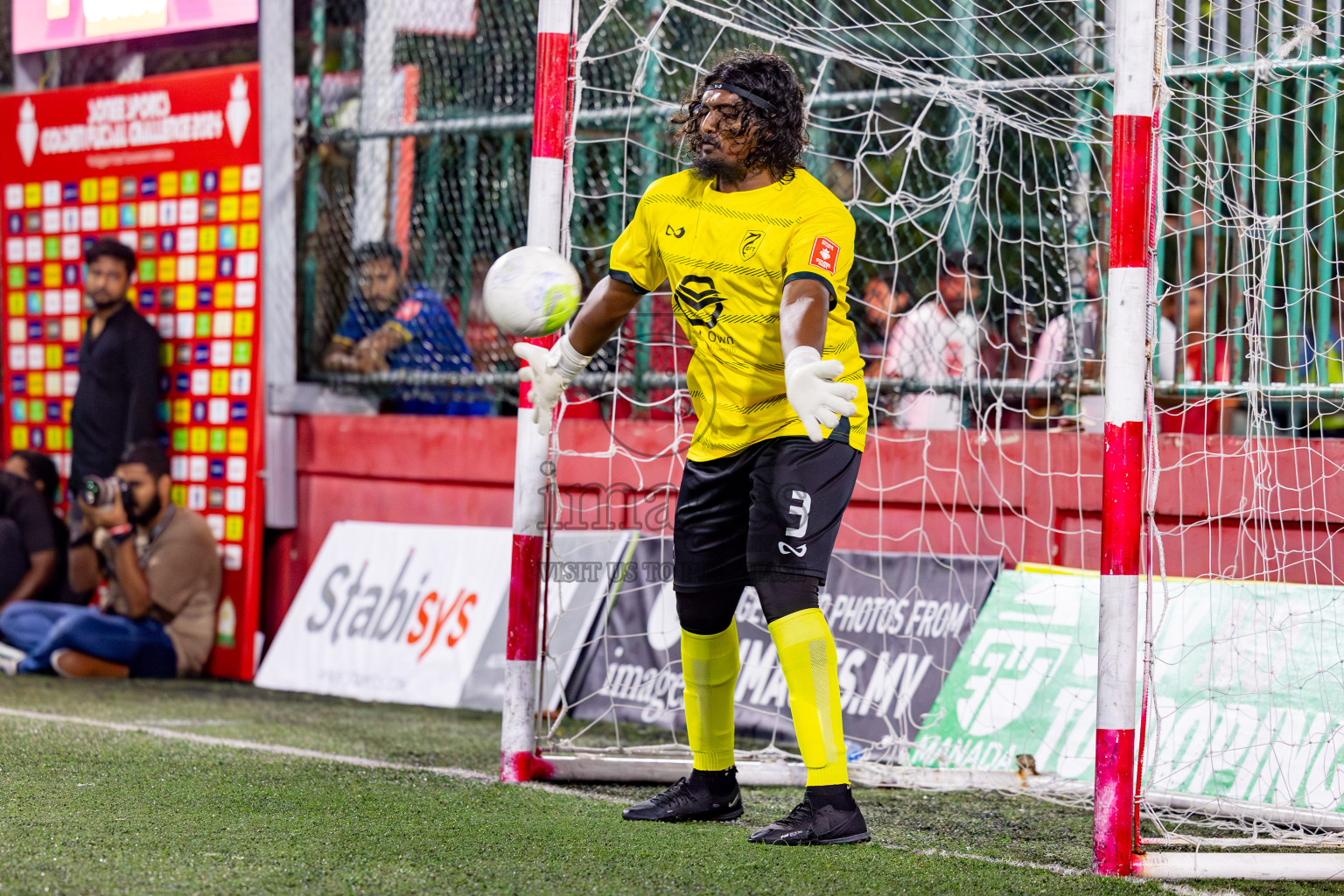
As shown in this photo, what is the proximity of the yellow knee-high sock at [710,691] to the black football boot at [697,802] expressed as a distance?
0.04 meters

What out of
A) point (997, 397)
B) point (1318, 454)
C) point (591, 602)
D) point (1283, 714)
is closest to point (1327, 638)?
point (1283, 714)

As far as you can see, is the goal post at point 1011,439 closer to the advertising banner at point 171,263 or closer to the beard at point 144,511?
the advertising banner at point 171,263

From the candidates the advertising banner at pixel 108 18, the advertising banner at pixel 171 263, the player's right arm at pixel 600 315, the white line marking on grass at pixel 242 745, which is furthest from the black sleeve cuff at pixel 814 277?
the advertising banner at pixel 108 18

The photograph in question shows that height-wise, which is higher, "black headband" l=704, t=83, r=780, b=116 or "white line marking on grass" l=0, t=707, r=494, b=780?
"black headband" l=704, t=83, r=780, b=116

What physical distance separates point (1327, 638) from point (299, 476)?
549 cm

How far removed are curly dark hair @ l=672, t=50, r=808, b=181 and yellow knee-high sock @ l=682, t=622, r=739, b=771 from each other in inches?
50.4

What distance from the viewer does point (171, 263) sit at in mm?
8422

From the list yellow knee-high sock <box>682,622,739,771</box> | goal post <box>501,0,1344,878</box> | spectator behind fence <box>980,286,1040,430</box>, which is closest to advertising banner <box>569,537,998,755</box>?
goal post <box>501,0,1344,878</box>

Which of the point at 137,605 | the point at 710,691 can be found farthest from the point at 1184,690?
the point at 137,605

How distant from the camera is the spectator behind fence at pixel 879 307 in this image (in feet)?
22.2

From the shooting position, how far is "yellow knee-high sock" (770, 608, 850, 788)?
381cm

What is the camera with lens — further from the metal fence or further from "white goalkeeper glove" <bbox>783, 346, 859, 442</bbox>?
"white goalkeeper glove" <bbox>783, 346, 859, 442</bbox>

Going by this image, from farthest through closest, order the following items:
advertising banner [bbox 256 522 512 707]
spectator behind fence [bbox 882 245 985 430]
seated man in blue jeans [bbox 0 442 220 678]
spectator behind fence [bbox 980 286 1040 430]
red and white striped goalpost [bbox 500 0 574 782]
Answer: seated man in blue jeans [bbox 0 442 220 678], advertising banner [bbox 256 522 512 707], spectator behind fence [bbox 882 245 985 430], spectator behind fence [bbox 980 286 1040 430], red and white striped goalpost [bbox 500 0 574 782]

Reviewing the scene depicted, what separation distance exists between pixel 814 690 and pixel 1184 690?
6.40 feet
